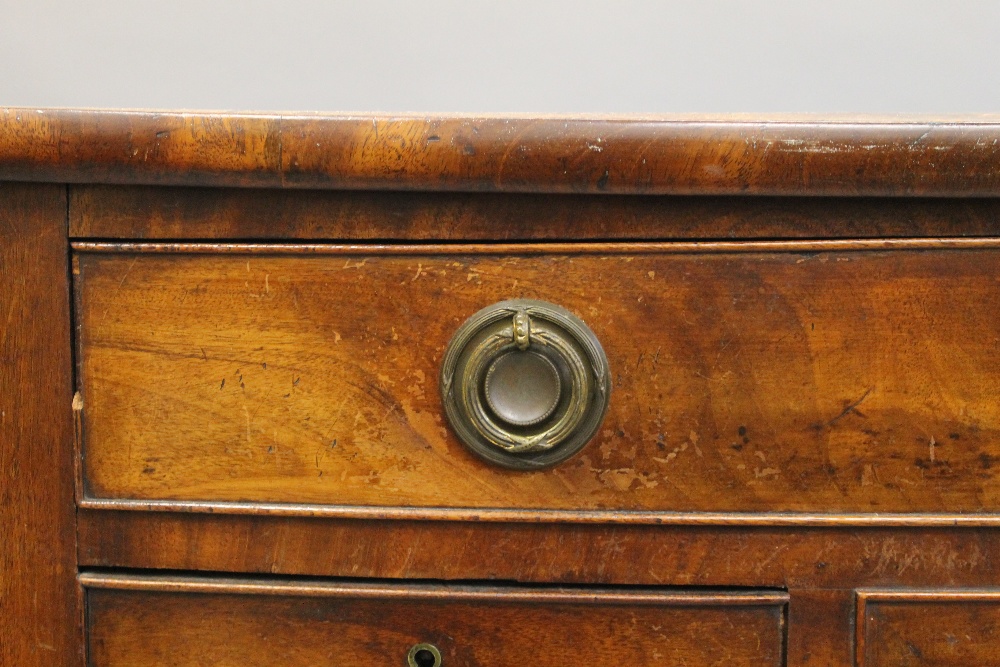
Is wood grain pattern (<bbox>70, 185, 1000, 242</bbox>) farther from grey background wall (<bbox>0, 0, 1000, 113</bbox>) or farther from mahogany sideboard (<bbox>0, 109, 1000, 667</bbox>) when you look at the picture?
grey background wall (<bbox>0, 0, 1000, 113</bbox>)

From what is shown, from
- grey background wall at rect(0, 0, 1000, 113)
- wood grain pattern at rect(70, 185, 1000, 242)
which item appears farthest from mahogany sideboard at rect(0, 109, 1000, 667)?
grey background wall at rect(0, 0, 1000, 113)

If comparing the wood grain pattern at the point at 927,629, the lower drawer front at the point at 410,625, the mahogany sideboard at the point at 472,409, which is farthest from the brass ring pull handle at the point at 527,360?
the wood grain pattern at the point at 927,629

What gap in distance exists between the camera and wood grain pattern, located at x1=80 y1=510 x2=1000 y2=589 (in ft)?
1.85

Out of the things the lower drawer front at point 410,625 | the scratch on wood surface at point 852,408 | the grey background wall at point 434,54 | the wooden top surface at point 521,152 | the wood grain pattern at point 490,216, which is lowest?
the lower drawer front at point 410,625

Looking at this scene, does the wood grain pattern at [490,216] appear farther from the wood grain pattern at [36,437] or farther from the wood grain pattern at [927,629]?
the wood grain pattern at [927,629]

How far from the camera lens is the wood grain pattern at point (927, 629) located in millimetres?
562

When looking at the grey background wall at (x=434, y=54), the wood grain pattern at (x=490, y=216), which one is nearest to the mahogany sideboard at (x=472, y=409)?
the wood grain pattern at (x=490, y=216)

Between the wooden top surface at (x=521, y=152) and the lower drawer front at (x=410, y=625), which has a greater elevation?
the wooden top surface at (x=521, y=152)

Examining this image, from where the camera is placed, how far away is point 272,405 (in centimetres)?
57

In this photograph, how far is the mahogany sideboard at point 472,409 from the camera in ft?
1.78

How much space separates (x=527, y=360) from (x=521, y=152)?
138mm

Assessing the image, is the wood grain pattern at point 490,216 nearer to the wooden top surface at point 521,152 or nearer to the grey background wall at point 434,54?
the wooden top surface at point 521,152

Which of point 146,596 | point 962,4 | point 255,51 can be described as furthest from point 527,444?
point 962,4

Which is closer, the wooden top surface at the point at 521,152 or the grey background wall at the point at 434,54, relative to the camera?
the wooden top surface at the point at 521,152
